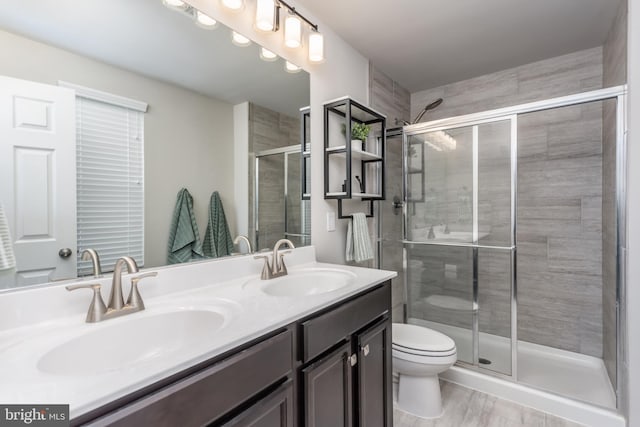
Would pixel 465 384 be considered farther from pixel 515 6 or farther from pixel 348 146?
pixel 515 6

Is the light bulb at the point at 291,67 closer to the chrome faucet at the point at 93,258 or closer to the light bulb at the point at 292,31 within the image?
the light bulb at the point at 292,31

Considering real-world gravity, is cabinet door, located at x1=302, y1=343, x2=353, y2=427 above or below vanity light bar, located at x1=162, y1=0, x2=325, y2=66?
below

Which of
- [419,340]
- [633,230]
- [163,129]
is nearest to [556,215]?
[633,230]

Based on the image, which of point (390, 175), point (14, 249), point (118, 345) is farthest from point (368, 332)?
point (390, 175)

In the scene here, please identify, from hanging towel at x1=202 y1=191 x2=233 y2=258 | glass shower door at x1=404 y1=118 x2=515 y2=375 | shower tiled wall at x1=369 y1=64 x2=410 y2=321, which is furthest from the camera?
shower tiled wall at x1=369 y1=64 x2=410 y2=321

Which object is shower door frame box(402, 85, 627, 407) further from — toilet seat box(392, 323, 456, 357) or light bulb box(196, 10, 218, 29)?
light bulb box(196, 10, 218, 29)

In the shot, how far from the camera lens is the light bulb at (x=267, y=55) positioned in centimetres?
160

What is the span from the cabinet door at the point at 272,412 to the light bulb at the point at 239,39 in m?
1.48

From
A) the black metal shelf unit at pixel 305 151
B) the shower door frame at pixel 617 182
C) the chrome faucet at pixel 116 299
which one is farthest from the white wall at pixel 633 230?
the chrome faucet at pixel 116 299

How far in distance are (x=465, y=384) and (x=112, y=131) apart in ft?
8.24

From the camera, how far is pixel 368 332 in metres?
1.31

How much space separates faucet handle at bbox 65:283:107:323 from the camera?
0.88 m

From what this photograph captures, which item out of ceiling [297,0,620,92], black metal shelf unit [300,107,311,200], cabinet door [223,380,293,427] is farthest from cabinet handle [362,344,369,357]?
ceiling [297,0,620,92]

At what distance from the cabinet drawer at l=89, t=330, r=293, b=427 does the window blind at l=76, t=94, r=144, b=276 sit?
60 centimetres
